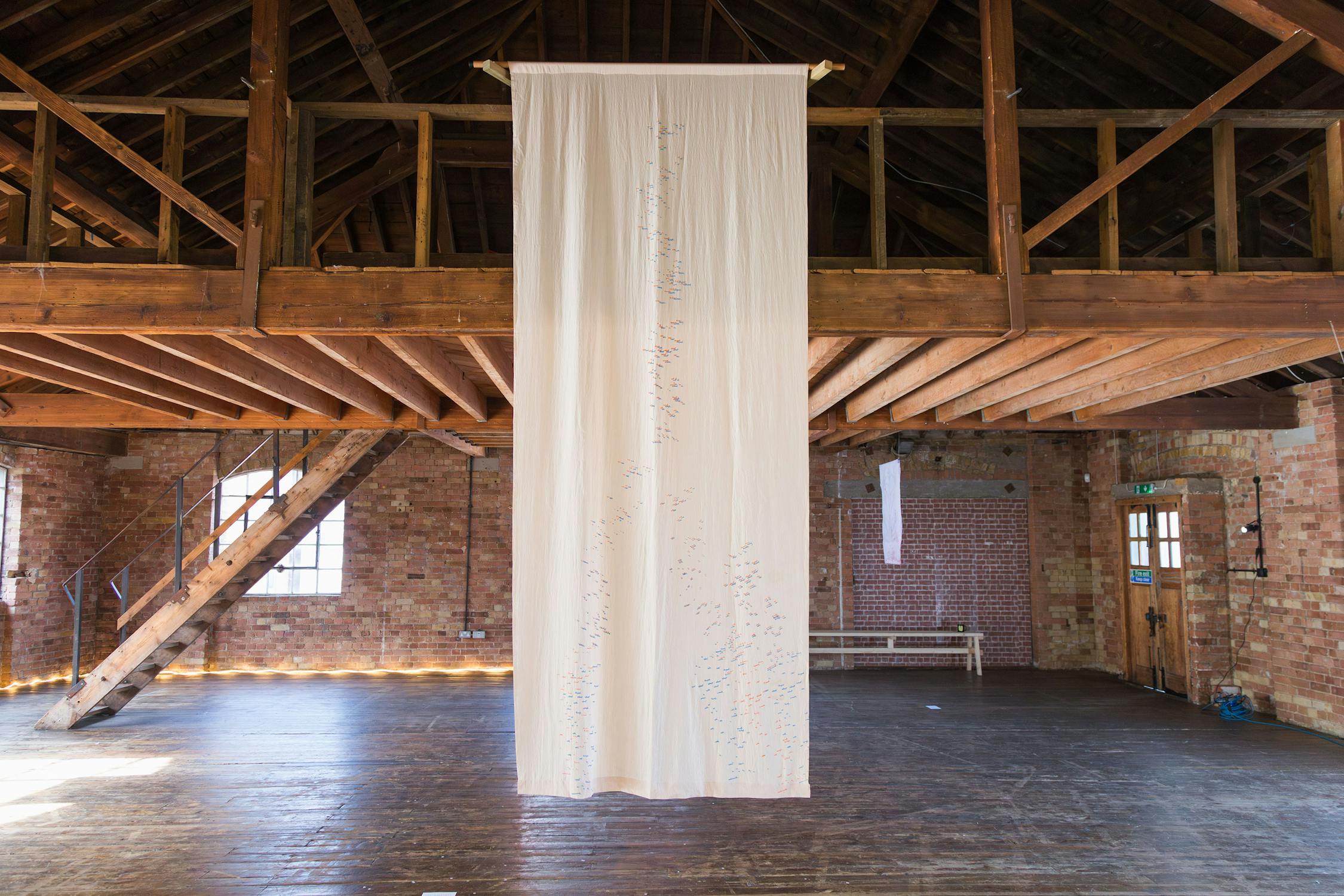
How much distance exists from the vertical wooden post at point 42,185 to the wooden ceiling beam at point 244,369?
0.61m

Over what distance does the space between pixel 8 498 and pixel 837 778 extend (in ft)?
33.9

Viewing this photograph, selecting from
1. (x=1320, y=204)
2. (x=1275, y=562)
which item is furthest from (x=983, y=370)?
(x=1275, y=562)

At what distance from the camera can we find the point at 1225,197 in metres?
4.27

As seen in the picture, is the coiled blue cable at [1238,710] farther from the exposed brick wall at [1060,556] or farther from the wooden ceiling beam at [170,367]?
the wooden ceiling beam at [170,367]

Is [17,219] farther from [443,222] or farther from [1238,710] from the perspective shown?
[1238,710]

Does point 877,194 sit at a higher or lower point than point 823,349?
higher

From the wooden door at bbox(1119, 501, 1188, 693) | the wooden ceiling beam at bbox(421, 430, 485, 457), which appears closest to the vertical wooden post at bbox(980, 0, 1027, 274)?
the wooden ceiling beam at bbox(421, 430, 485, 457)

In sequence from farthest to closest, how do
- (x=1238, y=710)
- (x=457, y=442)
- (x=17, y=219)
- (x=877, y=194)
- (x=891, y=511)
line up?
1. (x=891, y=511)
2. (x=457, y=442)
3. (x=1238, y=710)
4. (x=17, y=219)
5. (x=877, y=194)

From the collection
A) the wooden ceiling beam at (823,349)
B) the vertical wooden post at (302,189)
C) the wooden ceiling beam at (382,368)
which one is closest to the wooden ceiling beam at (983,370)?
the wooden ceiling beam at (823,349)

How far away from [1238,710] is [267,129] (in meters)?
10.00

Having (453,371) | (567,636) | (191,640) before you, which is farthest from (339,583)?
(567,636)

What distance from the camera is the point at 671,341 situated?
3711 mm

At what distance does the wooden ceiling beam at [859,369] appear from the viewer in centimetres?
480

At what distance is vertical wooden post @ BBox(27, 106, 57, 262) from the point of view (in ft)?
13.5
